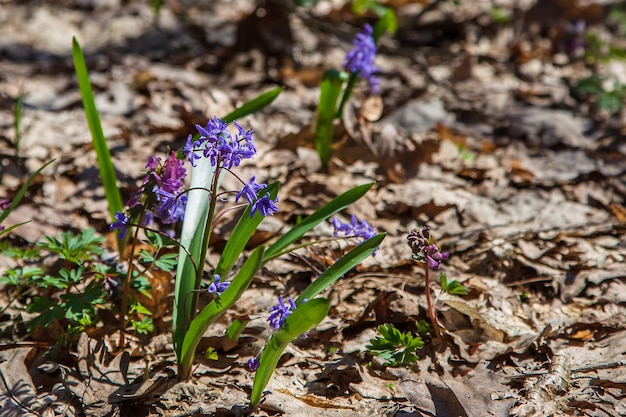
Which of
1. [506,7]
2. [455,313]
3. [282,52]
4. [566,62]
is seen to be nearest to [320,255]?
[455,313]

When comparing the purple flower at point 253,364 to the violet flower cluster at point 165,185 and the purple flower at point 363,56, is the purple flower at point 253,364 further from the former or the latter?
the purple flower at point 363,56

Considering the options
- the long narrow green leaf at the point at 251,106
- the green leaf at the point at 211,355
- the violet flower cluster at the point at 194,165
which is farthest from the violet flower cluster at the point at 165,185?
the long narrow green leaf at the point at 251,106

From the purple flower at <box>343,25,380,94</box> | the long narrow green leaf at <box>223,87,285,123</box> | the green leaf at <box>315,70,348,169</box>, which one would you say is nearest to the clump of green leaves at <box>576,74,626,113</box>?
the purple flower at <box>343,25,380,94</box>

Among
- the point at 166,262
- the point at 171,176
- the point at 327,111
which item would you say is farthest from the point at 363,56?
the point at 166,262

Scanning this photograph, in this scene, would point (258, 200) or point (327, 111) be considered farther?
point (327, 111)

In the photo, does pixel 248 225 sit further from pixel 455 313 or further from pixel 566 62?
pixel 566 62

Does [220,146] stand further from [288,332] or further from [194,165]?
[288,332]

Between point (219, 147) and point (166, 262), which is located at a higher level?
point (219, 147)
